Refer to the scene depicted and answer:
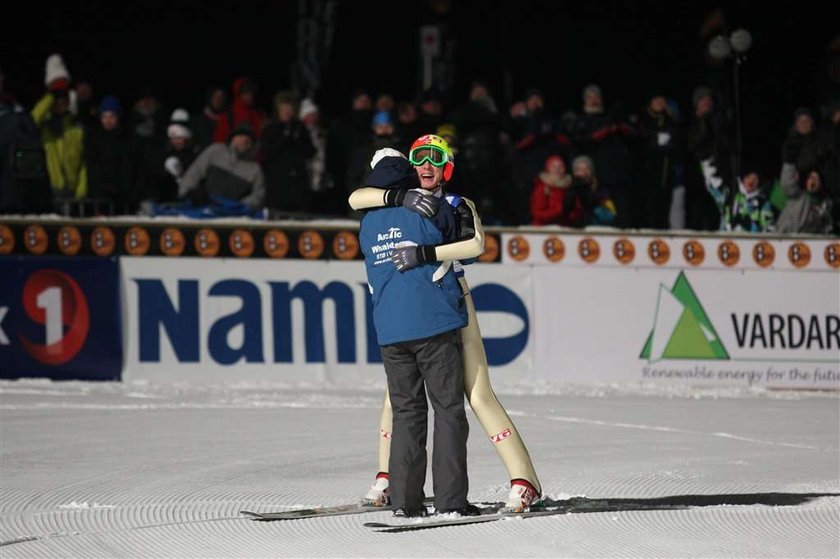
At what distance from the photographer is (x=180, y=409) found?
12.2 m

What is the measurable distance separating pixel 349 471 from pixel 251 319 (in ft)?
17.9

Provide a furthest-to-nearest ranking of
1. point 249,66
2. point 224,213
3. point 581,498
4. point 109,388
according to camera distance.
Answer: point 249,66 < point 224,213 < point 109,388 < point 581,498

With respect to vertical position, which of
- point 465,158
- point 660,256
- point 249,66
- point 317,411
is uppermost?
point 249,66

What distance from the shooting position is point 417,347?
7.07 metres

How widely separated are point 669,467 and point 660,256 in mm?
6178

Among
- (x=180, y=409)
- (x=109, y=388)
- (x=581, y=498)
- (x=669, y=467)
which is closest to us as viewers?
(x=581, y=498)

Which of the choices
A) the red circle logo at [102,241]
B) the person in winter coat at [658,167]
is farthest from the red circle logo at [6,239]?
the person in winter coat at [658,167]

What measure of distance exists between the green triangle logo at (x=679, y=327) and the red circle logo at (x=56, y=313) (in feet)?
18.8

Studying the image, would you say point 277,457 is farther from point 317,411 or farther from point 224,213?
point 224,213

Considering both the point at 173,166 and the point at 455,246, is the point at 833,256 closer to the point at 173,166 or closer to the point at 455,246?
the point at 173,166

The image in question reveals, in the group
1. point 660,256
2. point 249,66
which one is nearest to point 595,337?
point 660,256

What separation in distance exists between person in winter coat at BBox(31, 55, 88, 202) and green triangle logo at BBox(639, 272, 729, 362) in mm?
5983

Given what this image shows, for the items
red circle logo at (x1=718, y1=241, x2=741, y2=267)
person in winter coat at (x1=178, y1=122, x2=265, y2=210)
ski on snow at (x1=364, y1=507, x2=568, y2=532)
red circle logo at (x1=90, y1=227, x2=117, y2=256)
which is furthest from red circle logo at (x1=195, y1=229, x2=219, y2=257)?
ski on snow at (x1=364, y1=507, x2=568, y2=532)

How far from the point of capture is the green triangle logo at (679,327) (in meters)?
15.4
